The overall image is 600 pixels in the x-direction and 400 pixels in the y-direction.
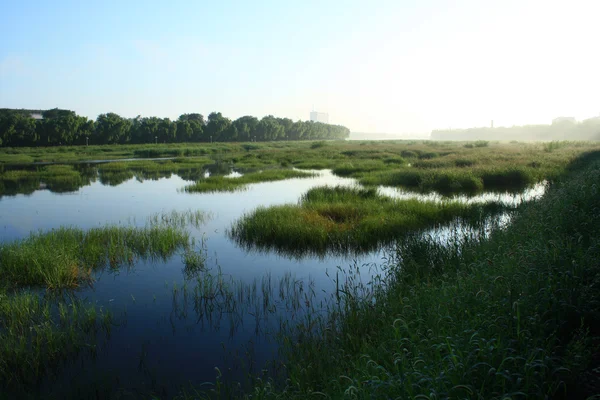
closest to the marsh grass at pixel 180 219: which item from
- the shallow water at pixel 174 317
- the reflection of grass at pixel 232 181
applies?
the shallow water at pixel 174 317

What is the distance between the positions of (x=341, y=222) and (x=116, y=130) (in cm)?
7531

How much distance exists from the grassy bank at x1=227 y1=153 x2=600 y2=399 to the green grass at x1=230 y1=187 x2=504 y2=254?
4.22m

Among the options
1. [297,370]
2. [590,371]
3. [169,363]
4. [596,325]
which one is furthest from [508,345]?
[169,363]

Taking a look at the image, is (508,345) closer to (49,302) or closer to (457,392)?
(457,392)

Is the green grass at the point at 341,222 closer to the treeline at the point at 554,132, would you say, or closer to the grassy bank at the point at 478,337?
the grassy bank at the point at 478,337

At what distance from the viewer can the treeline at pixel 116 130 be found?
6494 cm

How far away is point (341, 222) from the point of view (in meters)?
14.3

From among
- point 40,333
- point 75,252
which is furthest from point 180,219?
point 40,333

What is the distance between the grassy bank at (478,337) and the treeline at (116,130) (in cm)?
7286

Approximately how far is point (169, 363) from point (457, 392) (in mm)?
4540

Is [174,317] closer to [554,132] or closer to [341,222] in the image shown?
[341,222]

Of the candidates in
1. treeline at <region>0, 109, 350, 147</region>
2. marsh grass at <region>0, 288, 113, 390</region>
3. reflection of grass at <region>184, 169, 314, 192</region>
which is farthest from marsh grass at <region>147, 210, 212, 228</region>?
treeline at <region>0, 109, 350, 147</region>

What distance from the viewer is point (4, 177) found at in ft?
104

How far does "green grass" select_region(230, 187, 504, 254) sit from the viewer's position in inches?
485
